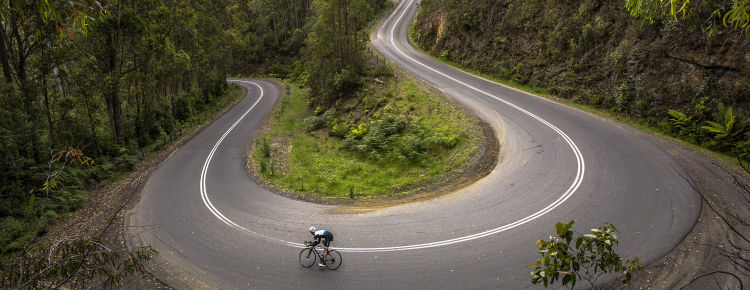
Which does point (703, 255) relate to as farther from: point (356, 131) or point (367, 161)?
point (356, 131)

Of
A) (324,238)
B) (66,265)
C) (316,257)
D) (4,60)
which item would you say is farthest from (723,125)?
(4,60)

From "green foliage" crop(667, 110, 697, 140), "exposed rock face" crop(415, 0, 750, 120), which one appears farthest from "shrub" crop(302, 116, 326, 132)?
"green foliage" crop(667, 110, 697, 140)

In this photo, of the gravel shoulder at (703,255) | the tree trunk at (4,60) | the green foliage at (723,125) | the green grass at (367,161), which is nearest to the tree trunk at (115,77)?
the tree trunk at (4,60)

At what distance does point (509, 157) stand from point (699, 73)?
9994 millimetres

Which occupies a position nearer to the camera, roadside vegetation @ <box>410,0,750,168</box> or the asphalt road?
the asphalt road

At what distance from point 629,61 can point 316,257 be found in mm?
19940

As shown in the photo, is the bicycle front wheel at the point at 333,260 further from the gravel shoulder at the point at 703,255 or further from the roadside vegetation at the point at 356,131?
the gravel shoulder at the point at 703,255

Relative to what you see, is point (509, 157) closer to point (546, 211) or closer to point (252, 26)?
point (546, 211)

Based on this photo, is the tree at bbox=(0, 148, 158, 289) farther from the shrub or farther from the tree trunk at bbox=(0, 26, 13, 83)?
the shrub

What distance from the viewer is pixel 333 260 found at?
9.94 metres

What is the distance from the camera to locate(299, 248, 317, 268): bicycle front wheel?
397 inches

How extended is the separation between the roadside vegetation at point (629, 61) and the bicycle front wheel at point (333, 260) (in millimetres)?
9261

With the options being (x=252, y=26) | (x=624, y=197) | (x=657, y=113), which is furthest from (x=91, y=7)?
(x=252, y=26)

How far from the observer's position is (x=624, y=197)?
11734 mm
